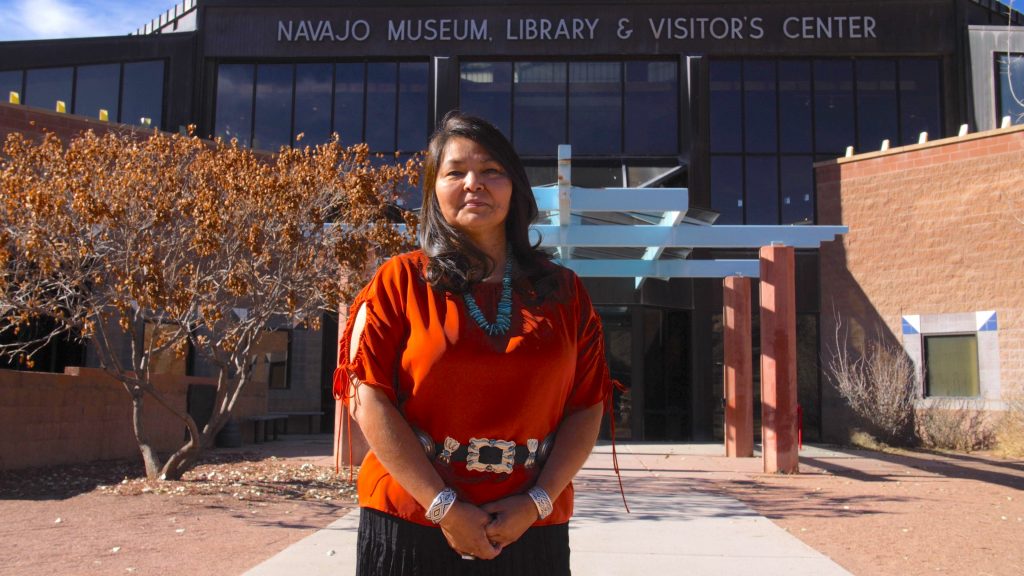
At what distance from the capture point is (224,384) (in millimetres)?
9930

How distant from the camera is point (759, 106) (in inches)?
781

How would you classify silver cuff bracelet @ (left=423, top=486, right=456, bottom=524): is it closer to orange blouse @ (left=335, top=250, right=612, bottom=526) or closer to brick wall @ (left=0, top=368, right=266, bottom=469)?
orange blouse @ (left=335, top=250, right=612, bottom=526)

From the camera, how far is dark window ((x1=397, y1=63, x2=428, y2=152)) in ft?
65.1

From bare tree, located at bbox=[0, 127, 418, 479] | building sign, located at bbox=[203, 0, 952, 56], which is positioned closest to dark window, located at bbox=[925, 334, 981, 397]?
building sign, located at bbox=[203, 0, 952, 56]

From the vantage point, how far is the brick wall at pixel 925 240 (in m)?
16.0

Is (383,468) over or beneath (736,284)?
beneath

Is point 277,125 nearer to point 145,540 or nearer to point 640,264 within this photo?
point 640,264

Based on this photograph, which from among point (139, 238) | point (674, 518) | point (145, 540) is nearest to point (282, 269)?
point (139, 238)

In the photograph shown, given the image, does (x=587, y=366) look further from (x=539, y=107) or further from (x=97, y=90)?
(x=97, y=90)

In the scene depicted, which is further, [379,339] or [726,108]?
[726,108]

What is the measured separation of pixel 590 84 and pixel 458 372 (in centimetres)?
1856

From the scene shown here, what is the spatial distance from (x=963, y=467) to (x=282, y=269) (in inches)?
384

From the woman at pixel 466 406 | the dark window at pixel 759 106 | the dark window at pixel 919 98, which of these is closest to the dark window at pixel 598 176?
the dark window at pixel 759 106

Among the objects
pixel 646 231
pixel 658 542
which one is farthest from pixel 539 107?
pixel 658 542
